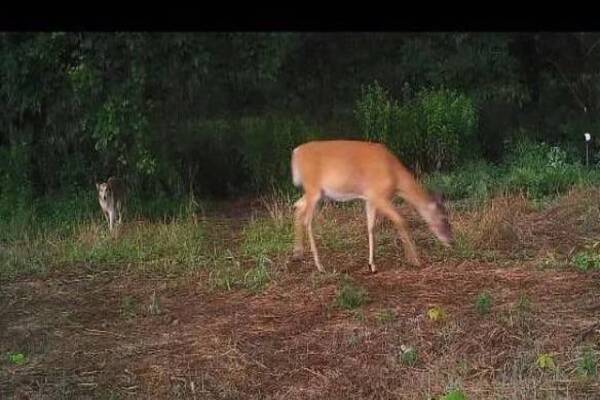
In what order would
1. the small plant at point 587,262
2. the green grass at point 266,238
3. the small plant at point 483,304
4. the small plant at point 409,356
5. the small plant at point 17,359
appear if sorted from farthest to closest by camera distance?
1. the green grass at point 266,238
2. the small plant at point 587,262
3. the small plant at point 483,304
4. the small plant at point 17,359
5. the small plant at point 409,356

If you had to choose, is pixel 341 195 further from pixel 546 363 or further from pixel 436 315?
pixel 546 363

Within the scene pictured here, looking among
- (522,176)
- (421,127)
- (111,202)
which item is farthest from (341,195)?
(421,127)

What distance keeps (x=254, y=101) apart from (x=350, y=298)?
995 centimetres

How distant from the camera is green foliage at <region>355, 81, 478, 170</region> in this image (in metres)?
12.6

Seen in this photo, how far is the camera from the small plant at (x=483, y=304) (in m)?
5.89

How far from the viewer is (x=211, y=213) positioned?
35.6 ft

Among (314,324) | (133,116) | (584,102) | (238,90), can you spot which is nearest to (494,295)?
(314,324)

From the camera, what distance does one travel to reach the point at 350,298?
20.5 ft

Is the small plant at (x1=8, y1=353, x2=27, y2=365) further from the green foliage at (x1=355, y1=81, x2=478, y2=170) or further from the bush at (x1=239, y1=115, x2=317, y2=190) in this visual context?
the green foliage at (x1=355, y1=81, x2=478, y2=170)

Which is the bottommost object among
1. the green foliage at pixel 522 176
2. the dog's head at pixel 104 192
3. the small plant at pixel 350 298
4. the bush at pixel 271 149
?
the small plant at pixel 350 298

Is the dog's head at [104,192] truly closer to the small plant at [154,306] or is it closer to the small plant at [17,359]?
the small plant at [154,306]

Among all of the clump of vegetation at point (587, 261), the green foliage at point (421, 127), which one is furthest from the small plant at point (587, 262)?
the green foliage at point (421, 127)

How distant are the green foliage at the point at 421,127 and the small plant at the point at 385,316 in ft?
22.1
